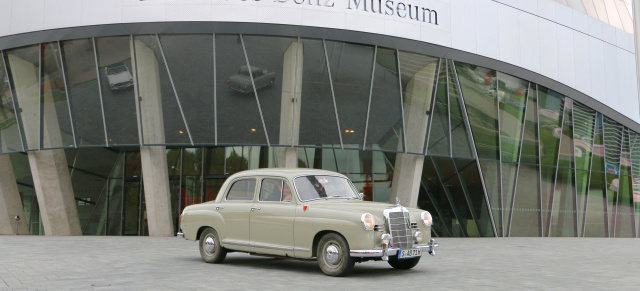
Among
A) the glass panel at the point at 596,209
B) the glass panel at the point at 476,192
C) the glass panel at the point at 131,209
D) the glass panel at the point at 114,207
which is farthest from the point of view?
the glass panel at the point at 596,209

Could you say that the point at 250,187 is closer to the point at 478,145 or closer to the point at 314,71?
the point at 314,71

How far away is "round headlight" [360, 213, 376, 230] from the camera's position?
329 inches

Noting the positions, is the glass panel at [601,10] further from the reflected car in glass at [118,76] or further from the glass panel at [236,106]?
the reflected car in glass at [118,76]

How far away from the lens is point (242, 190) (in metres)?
10.3

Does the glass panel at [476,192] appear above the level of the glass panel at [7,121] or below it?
below

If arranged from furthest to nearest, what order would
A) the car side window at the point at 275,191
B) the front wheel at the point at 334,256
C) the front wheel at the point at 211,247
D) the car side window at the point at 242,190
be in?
the front wheel at the point at 211,247
the car side window at the point at 242,190
the car side window at the point at 275,191
the front wheel at the point at 334,256

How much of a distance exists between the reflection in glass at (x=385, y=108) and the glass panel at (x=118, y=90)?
7.97 m

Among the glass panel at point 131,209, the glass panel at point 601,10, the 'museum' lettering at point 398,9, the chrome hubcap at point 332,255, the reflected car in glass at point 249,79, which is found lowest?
the glass panel at point 131,209

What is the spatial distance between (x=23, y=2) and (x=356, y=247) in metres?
16.5

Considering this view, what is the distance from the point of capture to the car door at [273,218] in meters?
9.32

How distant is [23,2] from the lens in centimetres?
1962

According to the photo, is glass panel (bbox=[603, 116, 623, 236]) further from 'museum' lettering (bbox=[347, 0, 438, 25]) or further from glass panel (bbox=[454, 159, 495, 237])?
'museum' lettering (bbox=[347, 0, 438, 25])

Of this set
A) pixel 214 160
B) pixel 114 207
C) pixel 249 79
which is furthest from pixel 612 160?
pixel 114 207

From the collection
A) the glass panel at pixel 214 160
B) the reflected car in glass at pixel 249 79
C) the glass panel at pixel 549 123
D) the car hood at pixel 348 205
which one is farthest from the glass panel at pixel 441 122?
the car hood at pixel 348 205
